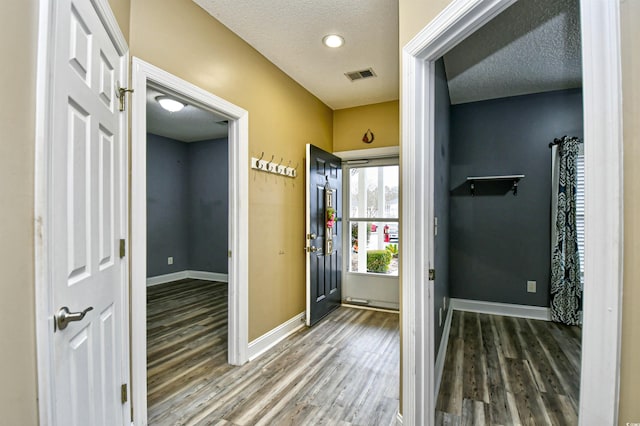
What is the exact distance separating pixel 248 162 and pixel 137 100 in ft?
3.30

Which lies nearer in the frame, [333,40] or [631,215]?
[631,215]

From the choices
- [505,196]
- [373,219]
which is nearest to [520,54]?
[505,196]

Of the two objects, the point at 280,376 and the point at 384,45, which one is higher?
the point at 384,45

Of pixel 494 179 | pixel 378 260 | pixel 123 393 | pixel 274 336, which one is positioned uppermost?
pixel 494 179

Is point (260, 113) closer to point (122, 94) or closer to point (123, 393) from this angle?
point (122, 94)

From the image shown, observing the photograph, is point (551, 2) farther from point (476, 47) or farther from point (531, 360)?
point (531, 360)

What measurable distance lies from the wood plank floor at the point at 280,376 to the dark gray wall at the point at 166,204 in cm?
213

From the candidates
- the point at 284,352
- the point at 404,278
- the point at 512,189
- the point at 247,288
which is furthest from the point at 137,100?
the point at 512,189

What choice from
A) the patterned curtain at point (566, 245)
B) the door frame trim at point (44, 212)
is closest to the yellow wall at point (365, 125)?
the patterned curtain at point (566, 245)

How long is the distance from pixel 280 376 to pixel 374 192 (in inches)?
107

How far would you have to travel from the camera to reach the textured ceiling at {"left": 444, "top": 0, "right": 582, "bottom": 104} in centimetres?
221

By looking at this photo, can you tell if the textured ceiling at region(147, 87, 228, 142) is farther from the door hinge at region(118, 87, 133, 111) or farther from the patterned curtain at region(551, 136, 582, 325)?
the patterned curtain at region(551, 136, 582, 325)

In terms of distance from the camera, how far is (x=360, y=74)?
10.6 ft

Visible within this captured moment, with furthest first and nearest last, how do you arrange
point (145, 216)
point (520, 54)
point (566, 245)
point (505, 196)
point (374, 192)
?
point (374, 192) → point (505, 196) → point (566, 245) → point (520, 54) → point (145, 216)
